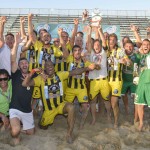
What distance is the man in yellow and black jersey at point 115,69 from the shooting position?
6.26 metres

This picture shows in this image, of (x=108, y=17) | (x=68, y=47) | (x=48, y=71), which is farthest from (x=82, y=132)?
(x=108, y=17)

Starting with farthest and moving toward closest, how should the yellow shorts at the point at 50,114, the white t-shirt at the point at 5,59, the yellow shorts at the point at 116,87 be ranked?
the yellow shorts at the point at 116,87, the white t-shirt at the point at 5,59, the yellow shorts at the point at 50,114

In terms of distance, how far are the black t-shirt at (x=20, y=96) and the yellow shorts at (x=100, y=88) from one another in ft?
4.71

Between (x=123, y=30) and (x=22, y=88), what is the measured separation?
23.7 m

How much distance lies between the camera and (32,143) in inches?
200

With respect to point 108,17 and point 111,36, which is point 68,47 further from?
point 108,17

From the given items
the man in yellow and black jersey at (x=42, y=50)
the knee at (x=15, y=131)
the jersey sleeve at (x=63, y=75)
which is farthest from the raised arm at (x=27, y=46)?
the knee at (x=15, y=131)

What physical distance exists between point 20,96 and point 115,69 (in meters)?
2.17

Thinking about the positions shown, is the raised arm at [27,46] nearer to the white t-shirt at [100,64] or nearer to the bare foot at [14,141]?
the white t-shirt at [100,64]

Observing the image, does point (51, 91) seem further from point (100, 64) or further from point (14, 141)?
point (100, 64)

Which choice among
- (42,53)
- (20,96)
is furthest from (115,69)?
(20,96)

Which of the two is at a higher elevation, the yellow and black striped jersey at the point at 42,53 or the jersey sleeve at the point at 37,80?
the yellow and black striped jersey at the point at 42,53

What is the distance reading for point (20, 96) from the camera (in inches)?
211

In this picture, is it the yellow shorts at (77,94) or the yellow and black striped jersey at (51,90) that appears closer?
Result: the yellow and black striped jersey at (51,90)
